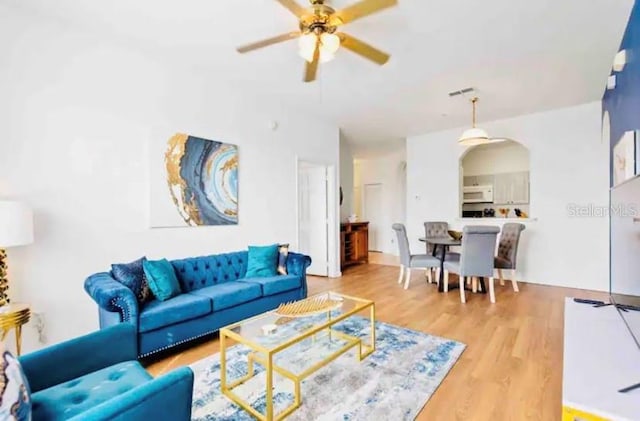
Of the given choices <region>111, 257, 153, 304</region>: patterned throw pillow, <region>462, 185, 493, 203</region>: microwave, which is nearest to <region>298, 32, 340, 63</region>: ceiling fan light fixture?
<region>111, 257, 153, 304</region>: patterned throw pillow

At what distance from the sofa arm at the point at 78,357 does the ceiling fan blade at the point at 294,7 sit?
7.21ft

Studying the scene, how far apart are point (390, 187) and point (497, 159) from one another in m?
2.66

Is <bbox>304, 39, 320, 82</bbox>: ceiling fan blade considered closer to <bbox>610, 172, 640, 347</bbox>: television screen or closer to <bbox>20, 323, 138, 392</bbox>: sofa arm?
<bbox>610, 172, 640, 347</bbox>: television screen

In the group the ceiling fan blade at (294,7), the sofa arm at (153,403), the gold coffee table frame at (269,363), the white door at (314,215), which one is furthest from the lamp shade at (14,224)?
the white door at (314,215)

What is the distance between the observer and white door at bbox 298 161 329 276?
5.60m

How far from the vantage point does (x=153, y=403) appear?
1106mm

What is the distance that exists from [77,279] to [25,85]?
1633mm

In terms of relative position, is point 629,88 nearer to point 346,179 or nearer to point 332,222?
point 332,222

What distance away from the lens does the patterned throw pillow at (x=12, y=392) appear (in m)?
0.92

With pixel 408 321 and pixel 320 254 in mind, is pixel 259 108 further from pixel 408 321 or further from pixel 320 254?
pixel 408 321

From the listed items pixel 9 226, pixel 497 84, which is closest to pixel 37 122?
pixel 9 226

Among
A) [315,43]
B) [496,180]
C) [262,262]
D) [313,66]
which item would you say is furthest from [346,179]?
Answer: [315,43]

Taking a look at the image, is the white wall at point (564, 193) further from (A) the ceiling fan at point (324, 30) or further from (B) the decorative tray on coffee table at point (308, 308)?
(B) the decorative tray on coffee table at point (308, 308)

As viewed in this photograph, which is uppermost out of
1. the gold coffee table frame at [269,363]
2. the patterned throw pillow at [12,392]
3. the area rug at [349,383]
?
the patterned throw pillow at [12,392]
